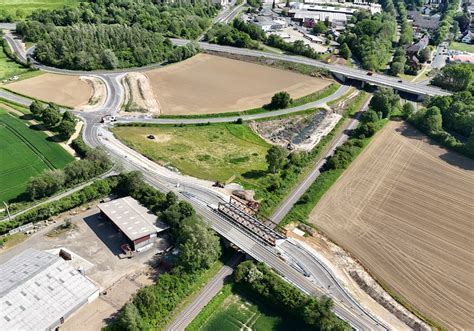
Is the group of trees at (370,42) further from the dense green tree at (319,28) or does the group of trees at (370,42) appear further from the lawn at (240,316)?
the lawn at (240,316)

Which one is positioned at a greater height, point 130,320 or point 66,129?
point 66,129

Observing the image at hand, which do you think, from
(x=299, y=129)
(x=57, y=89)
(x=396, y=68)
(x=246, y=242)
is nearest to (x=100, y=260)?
(x=246, y=242)

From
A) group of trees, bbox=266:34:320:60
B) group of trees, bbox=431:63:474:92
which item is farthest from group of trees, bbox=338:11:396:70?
group of trees, bbox=431:63:474:92

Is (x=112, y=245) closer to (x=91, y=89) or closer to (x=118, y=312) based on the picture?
(x=118, y=312)

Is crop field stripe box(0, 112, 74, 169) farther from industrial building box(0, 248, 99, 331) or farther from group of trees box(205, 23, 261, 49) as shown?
group of trees box(205, 23, 261, 49)

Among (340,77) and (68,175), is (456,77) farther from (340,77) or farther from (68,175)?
(68,175)

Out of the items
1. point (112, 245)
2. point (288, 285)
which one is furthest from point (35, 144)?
point (288, 285)
